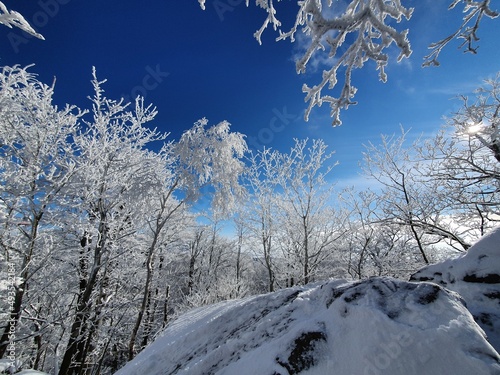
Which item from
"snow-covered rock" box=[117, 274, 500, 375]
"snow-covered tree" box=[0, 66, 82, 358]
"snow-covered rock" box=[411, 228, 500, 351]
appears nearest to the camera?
"snow-covered rock" box=[117, 274, 500, 375]

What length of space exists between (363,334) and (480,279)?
5.93 feet

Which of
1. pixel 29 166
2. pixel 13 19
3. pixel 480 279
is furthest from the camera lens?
pixel 29 166

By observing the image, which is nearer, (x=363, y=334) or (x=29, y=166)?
(x=363, y=334)

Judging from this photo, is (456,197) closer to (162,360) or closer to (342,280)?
(342,280)

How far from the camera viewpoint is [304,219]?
11.7m

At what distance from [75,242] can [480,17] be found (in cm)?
1085

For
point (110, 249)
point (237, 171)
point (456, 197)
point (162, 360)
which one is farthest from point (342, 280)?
point (110, 249)

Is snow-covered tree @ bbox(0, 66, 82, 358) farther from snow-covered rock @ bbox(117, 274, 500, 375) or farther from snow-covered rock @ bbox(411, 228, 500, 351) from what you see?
snow-covered rock @ bbox(411, 228, 500, 351)

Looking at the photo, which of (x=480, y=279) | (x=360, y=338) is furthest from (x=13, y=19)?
(x=480, y=279)

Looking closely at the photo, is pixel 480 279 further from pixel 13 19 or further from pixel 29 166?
pixel 29 166

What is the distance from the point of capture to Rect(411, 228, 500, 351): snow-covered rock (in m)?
1.97

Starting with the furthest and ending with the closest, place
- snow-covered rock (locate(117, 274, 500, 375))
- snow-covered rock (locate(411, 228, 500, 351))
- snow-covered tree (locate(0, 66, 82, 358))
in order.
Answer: snow-covered tree (locate(0, 66, 82, 358)), snow-covered rock (locate(411, 228, 500, 351)), snow-covered rock (locate(117, 274, 500, 375))

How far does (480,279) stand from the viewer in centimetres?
228

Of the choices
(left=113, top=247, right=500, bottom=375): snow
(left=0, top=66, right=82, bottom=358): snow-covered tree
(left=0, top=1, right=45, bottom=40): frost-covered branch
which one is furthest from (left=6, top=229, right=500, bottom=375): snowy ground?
(left=0, top=66, right=82, bottom=358): snow-covered tree
